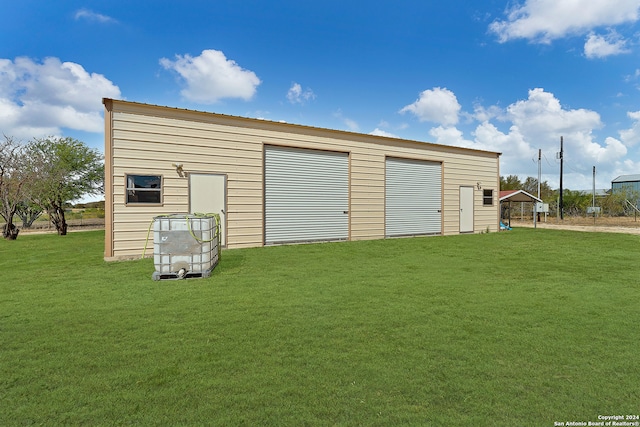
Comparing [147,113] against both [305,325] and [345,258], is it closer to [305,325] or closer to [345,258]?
[345,258]

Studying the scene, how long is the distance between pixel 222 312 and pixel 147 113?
7.30 meters

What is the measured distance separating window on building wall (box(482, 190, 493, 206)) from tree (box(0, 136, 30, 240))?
21.5m

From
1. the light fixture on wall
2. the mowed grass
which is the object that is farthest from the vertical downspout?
the mowed grass

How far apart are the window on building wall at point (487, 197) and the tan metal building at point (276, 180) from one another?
292mm

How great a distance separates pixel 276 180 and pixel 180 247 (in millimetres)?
→ 5366

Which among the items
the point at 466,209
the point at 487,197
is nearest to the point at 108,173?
the point at 466,209

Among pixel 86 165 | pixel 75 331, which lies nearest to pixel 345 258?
pixel 75 331

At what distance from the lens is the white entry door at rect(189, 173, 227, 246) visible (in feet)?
31.4

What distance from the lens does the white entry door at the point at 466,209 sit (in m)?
15.6

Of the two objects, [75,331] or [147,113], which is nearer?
[75,331]

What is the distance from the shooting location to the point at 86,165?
1877 centimetres

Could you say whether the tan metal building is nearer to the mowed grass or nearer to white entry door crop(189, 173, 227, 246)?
white entry door crop(189, 173, 227, 246)

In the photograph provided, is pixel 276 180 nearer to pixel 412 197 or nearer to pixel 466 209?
pixel 412 197

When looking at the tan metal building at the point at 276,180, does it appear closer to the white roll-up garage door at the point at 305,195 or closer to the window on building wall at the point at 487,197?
the white roll-up garage door at the point at 305,195
